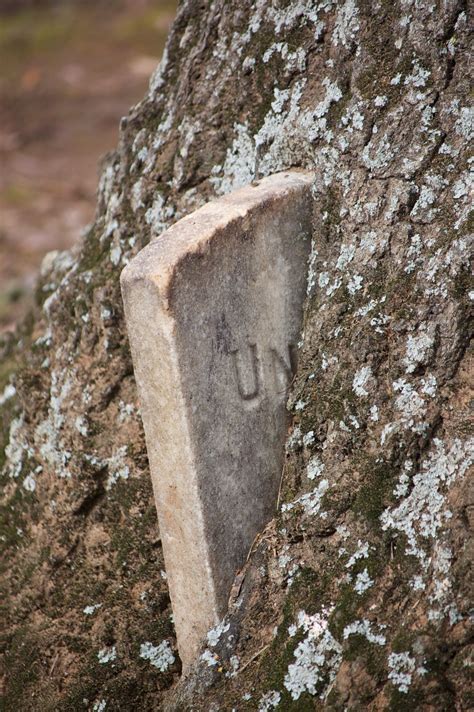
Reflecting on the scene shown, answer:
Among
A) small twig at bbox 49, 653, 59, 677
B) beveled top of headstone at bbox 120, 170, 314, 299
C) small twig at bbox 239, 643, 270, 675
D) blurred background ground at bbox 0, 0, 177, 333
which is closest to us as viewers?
beveled top of headstone at bbox 120, 170, 314, 299

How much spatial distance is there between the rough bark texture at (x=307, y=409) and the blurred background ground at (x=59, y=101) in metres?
2.68

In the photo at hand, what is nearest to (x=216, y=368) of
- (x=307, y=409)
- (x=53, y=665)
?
(x=307, y=409)

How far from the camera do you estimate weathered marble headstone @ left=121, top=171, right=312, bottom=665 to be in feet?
5.77

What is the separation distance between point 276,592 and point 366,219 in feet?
3.01

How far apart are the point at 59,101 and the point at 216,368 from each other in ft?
25.2

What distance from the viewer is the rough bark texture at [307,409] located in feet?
5.82

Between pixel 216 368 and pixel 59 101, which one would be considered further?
pixel 59 101

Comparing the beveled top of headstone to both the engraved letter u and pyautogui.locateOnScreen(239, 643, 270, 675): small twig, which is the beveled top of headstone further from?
pyautogui.locateOnScreen(239, 643, 270, 675): small twig

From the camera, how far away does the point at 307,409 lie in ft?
6.60

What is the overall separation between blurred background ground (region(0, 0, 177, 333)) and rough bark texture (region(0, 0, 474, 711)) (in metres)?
2.68

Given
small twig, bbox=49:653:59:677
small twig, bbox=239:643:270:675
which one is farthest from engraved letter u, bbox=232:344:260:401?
small twig, bbox=49:653:59:677

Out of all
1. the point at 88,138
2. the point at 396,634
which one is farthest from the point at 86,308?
the point at 88,138

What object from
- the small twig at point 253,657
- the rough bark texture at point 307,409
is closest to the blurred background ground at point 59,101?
the rough bark texture at point 307,409

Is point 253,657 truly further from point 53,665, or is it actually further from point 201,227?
point 201,227
